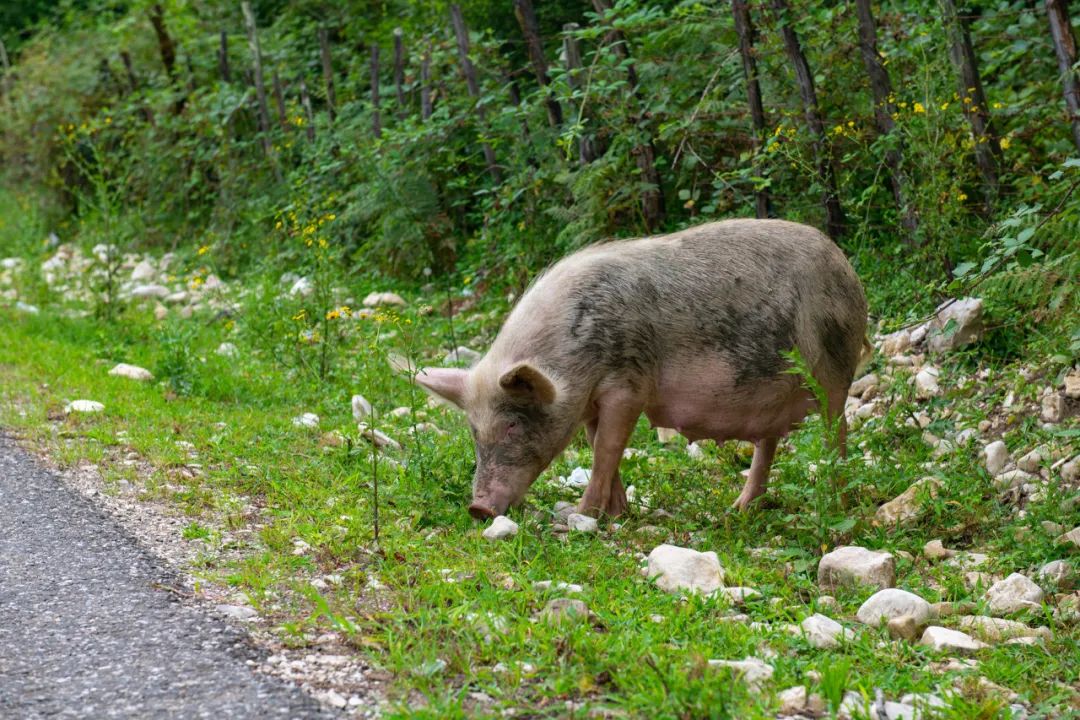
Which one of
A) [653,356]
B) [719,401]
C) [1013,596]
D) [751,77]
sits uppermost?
[751,77]

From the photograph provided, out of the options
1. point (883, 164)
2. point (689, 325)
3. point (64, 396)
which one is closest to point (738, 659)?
point (689, 325)

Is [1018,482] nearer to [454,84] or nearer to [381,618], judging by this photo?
[381,618]

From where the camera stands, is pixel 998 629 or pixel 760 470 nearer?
pixel 998 629

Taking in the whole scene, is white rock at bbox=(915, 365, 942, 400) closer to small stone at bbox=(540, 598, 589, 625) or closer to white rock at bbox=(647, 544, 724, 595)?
white rock at bbox=(647, 544, 724, 595)

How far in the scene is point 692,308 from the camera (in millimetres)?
5258

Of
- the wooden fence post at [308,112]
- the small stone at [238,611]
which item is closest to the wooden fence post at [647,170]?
the wooden fence post at [308,112]

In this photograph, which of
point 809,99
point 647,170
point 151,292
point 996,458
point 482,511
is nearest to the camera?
point 482,511

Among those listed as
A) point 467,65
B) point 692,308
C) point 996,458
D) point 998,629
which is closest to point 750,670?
point 998,629

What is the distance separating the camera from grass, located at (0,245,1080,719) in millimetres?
3367

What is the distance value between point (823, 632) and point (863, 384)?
3157 millimetres

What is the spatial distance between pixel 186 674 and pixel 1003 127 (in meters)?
5.78

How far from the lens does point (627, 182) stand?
26.7 ft

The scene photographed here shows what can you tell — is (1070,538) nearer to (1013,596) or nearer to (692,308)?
(1013,596)

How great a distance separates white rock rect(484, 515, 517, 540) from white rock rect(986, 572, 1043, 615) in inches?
67.1
